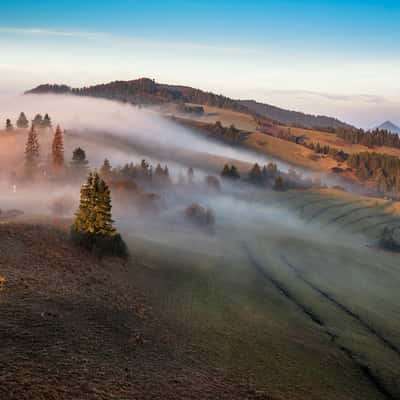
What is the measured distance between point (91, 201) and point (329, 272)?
4154 cm

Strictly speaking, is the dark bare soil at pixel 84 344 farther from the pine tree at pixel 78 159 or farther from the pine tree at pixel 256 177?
the pine tree at pixel 256 177

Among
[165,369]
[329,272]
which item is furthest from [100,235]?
[329,272]

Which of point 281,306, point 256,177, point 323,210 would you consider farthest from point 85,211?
point 256,177

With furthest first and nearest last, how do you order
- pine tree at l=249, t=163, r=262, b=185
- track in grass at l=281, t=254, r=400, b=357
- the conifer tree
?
pine tree at l=249, t=163, r=262, b=185, the conifer tree, track in grass at l=281, t=254, r=400, b=357

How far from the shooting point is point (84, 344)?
22688mm

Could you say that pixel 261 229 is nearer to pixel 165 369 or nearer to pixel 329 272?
pixel 329 272

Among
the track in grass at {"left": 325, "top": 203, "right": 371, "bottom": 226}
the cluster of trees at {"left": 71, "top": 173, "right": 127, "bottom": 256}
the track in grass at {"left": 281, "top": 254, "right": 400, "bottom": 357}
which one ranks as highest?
the cluster of trees at {"left": 71, "top": 173, "right": 127, "bottom": 256}

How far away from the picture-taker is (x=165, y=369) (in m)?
22.3

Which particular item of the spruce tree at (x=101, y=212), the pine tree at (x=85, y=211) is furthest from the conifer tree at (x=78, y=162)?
the spruce tree at (x=101, y=212)

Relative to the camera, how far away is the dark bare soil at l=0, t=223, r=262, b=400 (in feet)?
60.3

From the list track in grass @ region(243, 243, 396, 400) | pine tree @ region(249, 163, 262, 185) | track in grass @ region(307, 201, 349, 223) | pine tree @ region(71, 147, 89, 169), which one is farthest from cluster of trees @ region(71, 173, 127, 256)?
pine tree @ region(249, 163, 262, 185)

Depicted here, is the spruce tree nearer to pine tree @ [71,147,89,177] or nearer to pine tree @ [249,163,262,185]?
pine tree @ [71,147,89,177]

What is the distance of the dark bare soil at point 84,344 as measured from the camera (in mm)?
18375

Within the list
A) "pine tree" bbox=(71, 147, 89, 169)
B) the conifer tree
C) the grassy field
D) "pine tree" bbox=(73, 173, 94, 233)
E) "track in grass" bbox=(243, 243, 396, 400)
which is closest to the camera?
the grassy field
